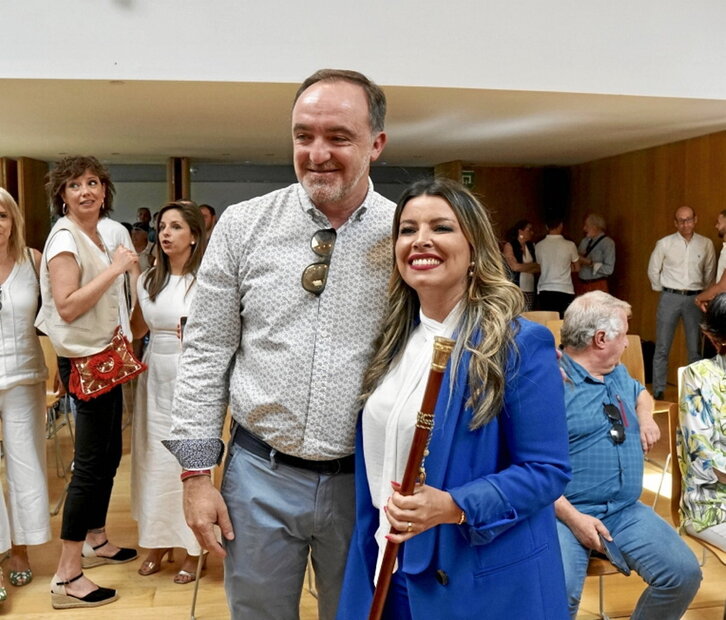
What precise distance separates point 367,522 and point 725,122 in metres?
7.47

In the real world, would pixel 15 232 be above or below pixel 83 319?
above

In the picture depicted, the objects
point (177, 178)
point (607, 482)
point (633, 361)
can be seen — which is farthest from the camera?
point (177, 178)

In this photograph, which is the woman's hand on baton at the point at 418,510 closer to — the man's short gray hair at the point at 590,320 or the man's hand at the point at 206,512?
the man's hand at the point at 206,512

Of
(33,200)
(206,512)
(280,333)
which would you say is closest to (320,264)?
(280,333)

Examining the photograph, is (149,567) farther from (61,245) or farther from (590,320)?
(590,320)

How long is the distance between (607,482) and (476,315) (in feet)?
4.15

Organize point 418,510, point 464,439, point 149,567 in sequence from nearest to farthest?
point 418,510 → point 464,439 → point 149,567

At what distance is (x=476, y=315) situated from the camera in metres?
1.52

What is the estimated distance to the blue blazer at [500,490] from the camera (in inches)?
56.9

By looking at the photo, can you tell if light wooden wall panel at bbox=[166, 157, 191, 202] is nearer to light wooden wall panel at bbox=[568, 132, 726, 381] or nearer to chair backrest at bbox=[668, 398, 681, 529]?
light wooden wall panel at bbox=[568, 132, 726, 381]

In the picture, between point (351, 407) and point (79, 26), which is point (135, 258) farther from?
point (79, 26)

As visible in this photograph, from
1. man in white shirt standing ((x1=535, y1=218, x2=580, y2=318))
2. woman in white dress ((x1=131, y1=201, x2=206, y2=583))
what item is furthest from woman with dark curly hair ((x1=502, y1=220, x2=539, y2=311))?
woman in white dress ((x1=131, y1=201, x2=206, y2=583))

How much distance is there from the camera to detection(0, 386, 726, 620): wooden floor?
3.10 m

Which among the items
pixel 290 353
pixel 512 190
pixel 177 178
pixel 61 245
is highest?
pixel 177 178
